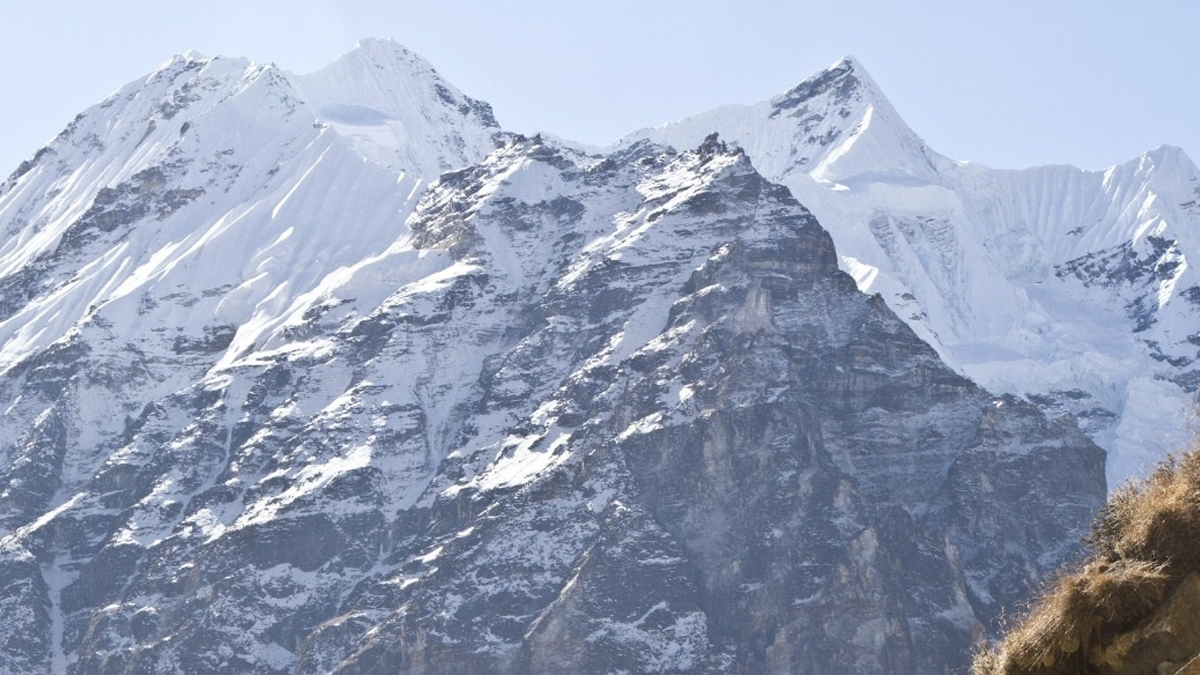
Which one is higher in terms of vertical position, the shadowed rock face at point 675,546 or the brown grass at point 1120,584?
the brown grass at point 1120,584

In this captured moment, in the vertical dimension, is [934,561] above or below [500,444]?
below

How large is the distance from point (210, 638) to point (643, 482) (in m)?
37.3

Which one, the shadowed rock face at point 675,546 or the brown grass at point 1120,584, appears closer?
the brown grass at point 1120,584

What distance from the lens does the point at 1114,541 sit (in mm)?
23016

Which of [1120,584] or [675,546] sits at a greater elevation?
[1120,584]

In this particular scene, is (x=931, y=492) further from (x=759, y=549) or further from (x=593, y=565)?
(x=593, y=565)

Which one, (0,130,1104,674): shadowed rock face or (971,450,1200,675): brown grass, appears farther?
(0,130,1104,674): shadowed rock face

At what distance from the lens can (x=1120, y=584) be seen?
22.2 metres

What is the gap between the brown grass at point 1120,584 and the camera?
2209 centimetres

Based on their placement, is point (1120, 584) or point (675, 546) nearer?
point (1120, 584)

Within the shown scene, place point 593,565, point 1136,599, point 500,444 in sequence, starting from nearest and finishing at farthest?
1. point 1136,599
2. point 593,565
3. point 500,444

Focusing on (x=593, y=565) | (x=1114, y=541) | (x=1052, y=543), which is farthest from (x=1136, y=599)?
(x=1052, y=543)

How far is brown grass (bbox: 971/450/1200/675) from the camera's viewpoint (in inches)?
870

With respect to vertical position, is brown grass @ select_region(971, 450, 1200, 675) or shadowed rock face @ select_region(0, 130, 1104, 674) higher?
brown grass @ select_region(971, 450, 1200, 675)
